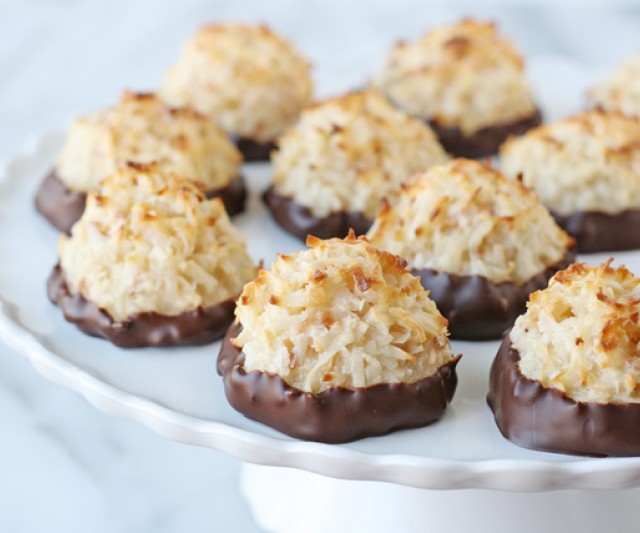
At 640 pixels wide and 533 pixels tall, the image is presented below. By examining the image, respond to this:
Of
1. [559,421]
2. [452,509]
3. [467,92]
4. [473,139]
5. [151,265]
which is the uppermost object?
[151,265]

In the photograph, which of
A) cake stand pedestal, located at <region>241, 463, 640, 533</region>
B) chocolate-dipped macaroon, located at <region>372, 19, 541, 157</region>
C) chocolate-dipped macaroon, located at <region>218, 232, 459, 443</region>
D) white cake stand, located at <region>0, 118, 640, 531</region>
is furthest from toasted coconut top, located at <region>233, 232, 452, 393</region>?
chocolate-dipped macaroon, located at <region>372, 19, 541, 157</region>

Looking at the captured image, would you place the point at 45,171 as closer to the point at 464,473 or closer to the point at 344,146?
the point at 344,146

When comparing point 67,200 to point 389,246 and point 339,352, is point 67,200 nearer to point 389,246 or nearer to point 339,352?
point 389,246

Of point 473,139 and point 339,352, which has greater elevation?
point 339,352

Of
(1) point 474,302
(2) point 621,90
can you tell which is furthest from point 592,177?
(2) point 621,90

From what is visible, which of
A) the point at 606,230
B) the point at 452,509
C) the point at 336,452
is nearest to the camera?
the point at 336,452

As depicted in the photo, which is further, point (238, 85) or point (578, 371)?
point (238, 85)

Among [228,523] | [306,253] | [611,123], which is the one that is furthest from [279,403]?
[611,123]
